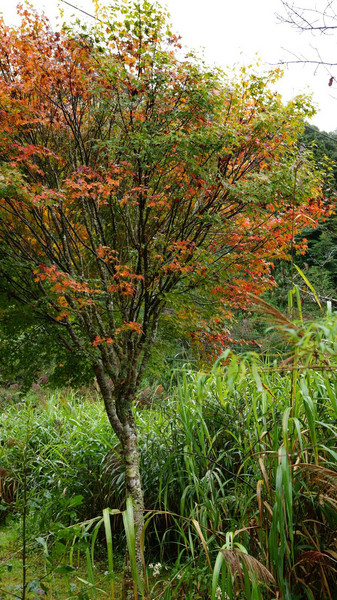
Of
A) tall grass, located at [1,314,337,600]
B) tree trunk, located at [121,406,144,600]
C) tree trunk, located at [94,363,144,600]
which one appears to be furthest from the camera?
tree trunk, located at [94,363,144,600]

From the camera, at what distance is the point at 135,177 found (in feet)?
12.3

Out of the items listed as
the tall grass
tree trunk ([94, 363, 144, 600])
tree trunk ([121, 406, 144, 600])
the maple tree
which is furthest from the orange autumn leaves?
the tall grass

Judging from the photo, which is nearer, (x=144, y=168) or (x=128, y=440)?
(x=144, y=168)

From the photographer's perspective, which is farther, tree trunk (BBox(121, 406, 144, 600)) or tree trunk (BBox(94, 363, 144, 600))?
tree trunk (BBox(94, 363, 144, 600))

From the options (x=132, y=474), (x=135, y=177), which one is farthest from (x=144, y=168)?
(x=132, y=474)

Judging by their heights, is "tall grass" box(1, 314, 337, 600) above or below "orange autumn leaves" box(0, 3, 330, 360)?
below

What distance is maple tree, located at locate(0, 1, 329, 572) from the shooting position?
11.1 ft

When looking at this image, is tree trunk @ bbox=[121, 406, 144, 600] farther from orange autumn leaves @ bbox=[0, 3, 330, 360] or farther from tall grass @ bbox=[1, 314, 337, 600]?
orange autumn leaves @ bbox=[0, 3, 330, 360]

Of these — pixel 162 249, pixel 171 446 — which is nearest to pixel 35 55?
pixel 162 249

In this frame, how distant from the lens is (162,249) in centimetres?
403

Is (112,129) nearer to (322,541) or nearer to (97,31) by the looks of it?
(97,31)

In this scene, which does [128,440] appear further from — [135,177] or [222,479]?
[135,177]

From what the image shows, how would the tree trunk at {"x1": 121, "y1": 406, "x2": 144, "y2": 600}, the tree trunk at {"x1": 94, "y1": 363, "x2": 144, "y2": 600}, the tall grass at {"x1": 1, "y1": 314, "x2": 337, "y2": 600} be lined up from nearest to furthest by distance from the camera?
1. the tall grass at {"x1": 1, "y1": 314, "x2": 337, "y2": 600}
2. the tree trunk at {"x1": 121, "y1": 406, "x2": 144, "y2": 600}
3. the tree trunk at {"x1": 94, "y1": 363, "x2": 144, "y2": 600}

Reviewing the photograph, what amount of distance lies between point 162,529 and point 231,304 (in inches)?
80.0
